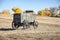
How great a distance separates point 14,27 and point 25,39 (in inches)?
382

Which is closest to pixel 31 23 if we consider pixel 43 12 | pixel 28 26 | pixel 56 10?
pixel 28 26

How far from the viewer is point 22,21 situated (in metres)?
24.8

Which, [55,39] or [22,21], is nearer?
[55,39]

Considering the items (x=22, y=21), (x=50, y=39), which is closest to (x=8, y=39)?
(x=50, y=39)

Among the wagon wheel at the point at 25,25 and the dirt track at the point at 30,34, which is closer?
the dirt track at the point at 30,34

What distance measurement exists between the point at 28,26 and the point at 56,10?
209 ft

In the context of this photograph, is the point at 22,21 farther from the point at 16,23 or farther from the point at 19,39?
the point at 19,39

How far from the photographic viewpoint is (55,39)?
15.9 m

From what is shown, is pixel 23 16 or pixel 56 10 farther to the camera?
pixel 56 10

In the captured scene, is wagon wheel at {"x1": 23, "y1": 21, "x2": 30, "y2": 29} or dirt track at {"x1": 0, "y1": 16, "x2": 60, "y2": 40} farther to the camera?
wagon wheel at {"x1": 23, "y1": 21, "x2": 30, "y2": 29}

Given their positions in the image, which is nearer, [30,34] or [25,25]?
[30,34]

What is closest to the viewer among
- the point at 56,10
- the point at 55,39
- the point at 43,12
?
the point at 55,39

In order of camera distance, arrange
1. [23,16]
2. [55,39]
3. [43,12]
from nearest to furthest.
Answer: [55,39]
[23,16]
[43,12]

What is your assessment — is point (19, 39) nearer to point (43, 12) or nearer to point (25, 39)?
point (25, 39)
